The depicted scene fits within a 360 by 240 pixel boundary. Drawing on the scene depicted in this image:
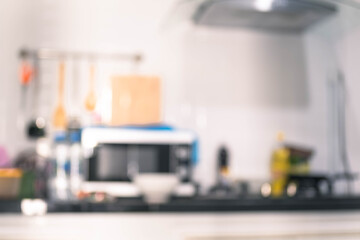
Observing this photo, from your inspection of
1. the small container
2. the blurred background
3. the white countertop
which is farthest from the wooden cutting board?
the white countertop

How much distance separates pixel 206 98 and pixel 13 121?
A: 40.6 inches

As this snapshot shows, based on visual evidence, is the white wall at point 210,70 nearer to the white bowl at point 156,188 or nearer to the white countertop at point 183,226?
the white bowl at point 156,188

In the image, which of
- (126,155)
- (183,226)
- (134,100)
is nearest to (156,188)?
(183,226)

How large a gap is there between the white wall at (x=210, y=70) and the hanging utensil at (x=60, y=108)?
4 centimetres

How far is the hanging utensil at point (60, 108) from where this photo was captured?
285 centimetres

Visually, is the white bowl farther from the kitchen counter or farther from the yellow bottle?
the yellow bottle

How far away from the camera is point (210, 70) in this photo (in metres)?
3.07

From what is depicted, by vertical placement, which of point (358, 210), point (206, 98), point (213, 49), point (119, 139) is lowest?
point (358, 210)

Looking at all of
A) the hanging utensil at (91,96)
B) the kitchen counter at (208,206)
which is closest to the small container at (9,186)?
the kitchen counter at (208,206)

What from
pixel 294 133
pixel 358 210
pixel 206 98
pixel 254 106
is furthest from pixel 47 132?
pixel 358 210

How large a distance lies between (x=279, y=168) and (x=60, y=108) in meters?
1.20

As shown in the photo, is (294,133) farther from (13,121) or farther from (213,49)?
(13,121)

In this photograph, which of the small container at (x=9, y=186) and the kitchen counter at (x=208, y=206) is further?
the small container at (x=9, y=186)

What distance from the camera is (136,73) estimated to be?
2.98 m
